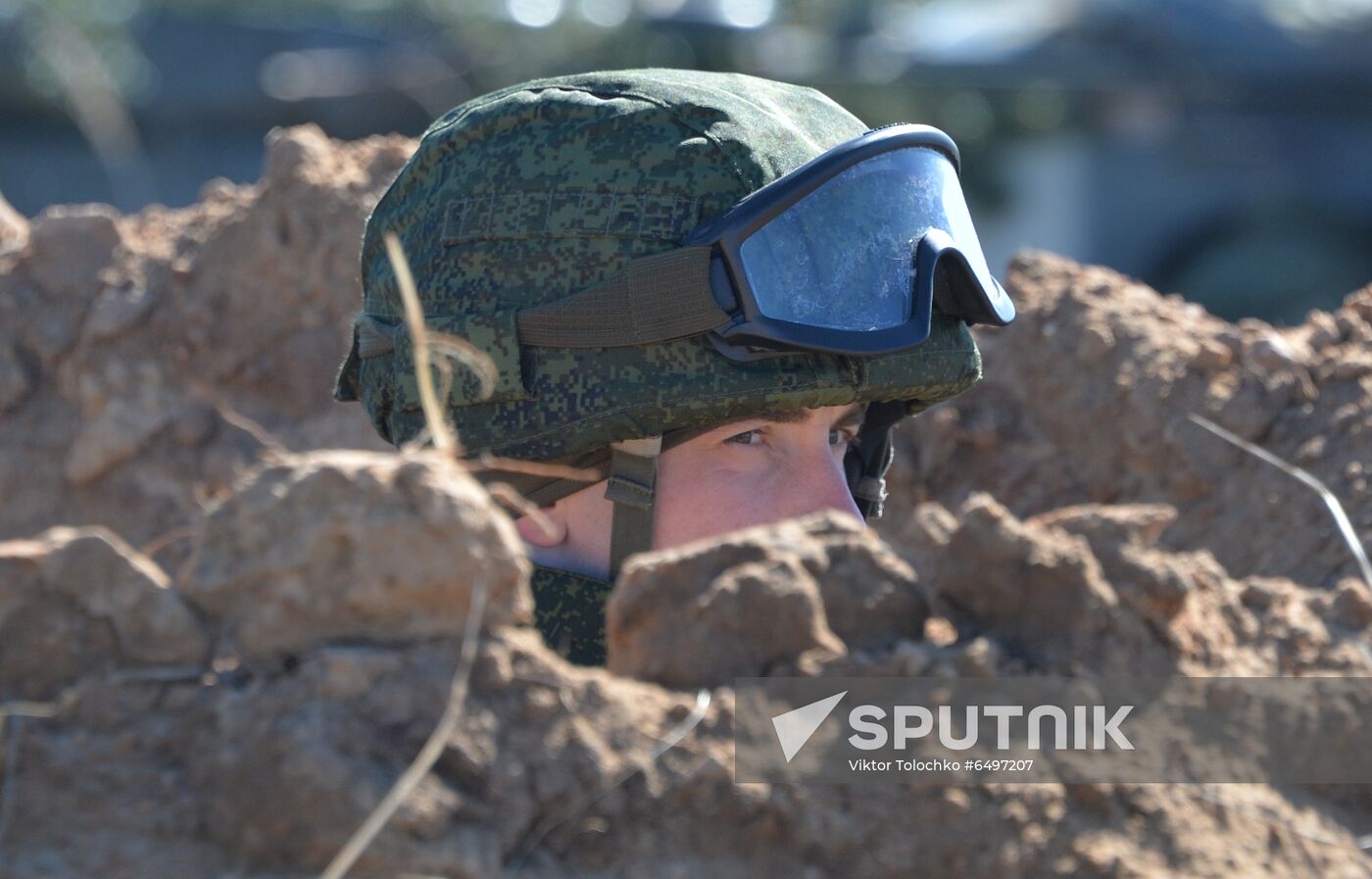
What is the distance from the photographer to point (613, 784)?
4.90 ft

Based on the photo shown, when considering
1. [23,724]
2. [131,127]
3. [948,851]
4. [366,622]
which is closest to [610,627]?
[366,622]

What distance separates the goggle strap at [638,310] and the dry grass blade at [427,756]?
3.61 ft

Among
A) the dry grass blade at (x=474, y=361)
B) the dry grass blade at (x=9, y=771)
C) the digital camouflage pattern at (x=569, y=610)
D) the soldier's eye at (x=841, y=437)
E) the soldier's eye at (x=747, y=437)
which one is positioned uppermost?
the dry grass blade at (x=474, y=361)

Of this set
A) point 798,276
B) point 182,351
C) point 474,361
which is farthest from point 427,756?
point 182,351

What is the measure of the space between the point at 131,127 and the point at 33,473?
6941mm

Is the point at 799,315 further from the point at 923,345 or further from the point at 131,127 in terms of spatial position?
the point at 131,127

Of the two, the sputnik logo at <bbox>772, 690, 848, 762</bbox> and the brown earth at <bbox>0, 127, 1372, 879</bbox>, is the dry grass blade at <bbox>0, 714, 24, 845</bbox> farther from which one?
the sputnik logo at <bbox>772, 690, 848, 762</bbox>

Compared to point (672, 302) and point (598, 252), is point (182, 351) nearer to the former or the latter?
point (598, 252)

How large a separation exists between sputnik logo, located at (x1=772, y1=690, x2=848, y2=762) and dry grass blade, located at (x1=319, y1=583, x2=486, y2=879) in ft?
0.96

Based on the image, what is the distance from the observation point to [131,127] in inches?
418

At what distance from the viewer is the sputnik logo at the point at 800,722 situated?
154cm

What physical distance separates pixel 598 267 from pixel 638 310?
117mm

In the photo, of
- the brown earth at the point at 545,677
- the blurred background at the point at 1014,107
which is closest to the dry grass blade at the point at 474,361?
the brown earth at the point at 545,677

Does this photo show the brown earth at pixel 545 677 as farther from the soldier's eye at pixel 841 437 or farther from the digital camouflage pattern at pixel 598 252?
the soldier's eye at pixel 841 437
